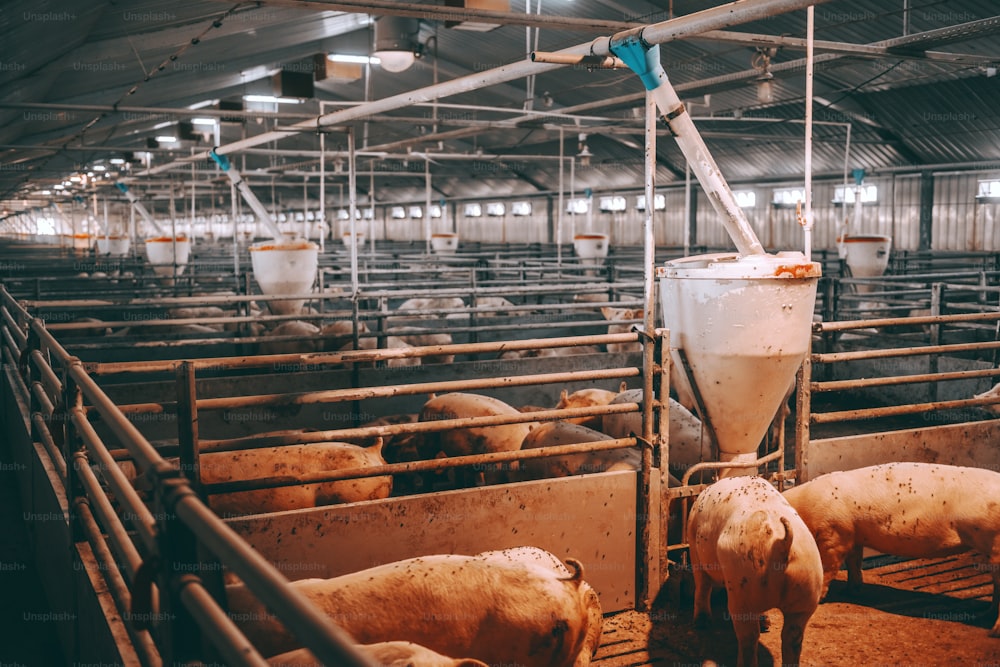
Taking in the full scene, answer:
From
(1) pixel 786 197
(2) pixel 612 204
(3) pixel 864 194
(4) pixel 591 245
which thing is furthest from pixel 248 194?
(2) pixel 612 204

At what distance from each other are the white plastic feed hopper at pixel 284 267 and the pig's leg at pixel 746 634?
7076mm

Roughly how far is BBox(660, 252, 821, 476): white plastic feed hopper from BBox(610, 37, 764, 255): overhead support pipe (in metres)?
0.17

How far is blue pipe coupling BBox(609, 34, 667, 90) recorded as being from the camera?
4.60 metres

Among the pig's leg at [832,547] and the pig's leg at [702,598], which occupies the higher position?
the pig's leg at [832,547]

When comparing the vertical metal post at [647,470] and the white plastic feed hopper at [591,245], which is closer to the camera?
the vertical metal post at [647,470]

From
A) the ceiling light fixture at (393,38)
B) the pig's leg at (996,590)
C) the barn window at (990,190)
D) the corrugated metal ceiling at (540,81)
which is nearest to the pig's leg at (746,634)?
the pig's leg at (996,590)

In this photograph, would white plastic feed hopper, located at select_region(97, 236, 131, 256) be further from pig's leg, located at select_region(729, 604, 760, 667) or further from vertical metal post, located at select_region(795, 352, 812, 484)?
pig's leg, located at select_region(729, 604, 760, 667)

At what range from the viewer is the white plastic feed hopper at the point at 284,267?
964cm

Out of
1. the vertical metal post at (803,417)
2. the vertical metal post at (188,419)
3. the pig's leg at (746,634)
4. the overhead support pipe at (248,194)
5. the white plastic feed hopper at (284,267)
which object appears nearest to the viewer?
the vertical metal post at (188,419)

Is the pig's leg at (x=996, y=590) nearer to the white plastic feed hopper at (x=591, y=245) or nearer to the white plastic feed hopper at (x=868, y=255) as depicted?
the white plastic feed hopper at (x=868, y=255)

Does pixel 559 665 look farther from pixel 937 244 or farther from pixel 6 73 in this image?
pixel 937 244

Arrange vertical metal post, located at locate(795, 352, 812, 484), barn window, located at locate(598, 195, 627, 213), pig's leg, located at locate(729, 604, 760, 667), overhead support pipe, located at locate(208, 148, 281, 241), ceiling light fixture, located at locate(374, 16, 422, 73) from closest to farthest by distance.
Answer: pig's leg, located at locate(729, 604, 760, 667)
vertical metal post, located at locate(795, 352, 812, 484)
ceiling light fixture, located at locate(374, 16, 422, 73)
overhead support pipe, located at locate(208, 148, 281, 241)
barn window, located at locate(598, 195, 627, 213)

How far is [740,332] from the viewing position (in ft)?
14.3

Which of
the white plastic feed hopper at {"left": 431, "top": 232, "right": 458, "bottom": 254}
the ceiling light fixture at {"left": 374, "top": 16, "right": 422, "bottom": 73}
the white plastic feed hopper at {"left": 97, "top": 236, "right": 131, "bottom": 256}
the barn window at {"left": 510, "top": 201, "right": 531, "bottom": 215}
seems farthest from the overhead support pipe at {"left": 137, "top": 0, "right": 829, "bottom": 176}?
the barn window at {"left": 510, "top": 201, "right": 531, "bottom": 215}
